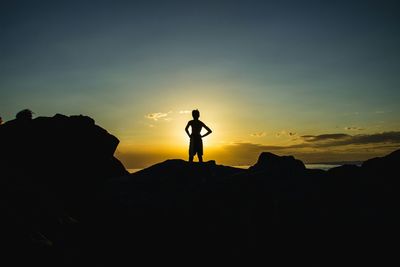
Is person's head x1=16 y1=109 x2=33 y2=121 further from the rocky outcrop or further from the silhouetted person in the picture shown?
the silhouetted person

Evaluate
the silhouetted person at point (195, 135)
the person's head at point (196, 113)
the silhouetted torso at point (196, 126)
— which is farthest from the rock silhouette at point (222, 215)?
the person's head at point (196, 113)

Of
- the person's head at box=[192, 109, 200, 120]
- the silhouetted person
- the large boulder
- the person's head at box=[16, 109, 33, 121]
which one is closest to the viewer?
the large boulder

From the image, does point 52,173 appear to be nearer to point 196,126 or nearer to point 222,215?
point 196,126

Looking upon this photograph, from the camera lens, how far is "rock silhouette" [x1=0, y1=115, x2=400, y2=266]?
→ 9289mm

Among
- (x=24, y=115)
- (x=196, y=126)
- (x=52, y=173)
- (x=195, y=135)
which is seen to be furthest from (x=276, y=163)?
(x=24, y=115)

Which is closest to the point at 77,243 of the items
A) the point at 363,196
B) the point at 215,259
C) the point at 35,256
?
the point at 35,256

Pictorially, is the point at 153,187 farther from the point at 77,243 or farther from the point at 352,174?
the point at 352,174

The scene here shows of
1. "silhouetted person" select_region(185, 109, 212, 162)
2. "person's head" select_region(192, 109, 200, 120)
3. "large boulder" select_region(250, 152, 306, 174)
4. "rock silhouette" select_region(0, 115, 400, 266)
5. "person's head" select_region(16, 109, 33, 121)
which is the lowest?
"rock silhouette" select_region(0, 115, 400, 266)

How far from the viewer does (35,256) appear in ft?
20.6

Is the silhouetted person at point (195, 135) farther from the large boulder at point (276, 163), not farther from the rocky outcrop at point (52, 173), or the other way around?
the rocky outcrop at point (52, 173)

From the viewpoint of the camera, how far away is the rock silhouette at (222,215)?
9.29m

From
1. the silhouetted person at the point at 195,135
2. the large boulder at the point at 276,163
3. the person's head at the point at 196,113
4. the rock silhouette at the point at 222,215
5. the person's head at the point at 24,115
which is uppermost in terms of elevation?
the person's head at the point at 24,115

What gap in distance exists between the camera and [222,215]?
36.9 feet

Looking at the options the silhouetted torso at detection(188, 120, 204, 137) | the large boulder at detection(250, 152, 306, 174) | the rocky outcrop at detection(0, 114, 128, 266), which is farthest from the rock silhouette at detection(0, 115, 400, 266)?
the silhouetted torso at detection(188, 120, 204, 137)
